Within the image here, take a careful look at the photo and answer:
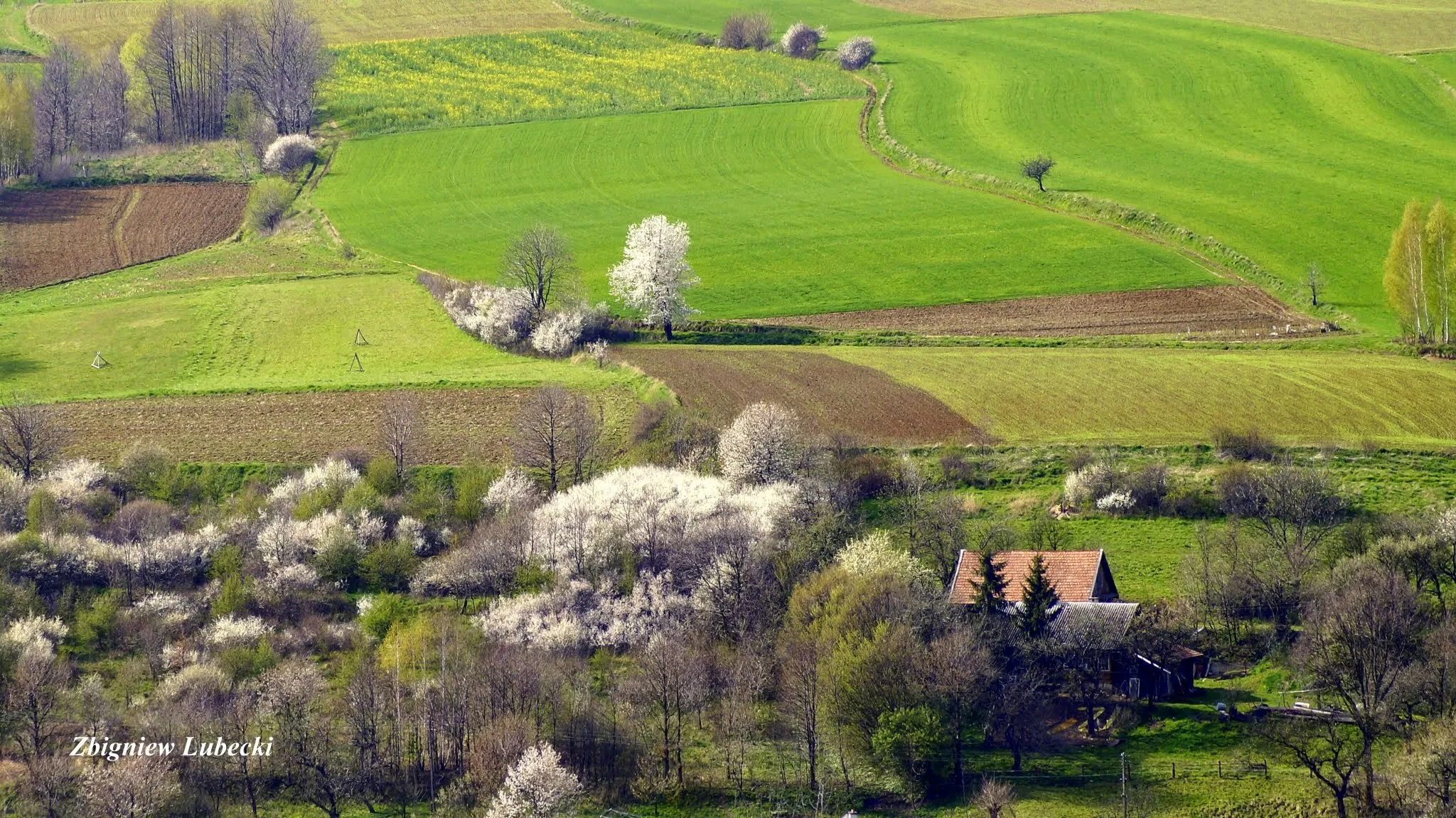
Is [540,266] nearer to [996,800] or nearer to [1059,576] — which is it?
[1059,576]

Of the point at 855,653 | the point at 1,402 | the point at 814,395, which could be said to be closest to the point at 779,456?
the point at 814,395

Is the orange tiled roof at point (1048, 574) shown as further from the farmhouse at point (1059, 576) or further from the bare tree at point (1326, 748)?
the bare tree at point (1326, 748)

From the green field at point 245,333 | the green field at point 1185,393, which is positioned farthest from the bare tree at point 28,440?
the green field at point 1185,393

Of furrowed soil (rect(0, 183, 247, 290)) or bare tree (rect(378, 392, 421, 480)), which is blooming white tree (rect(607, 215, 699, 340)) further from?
furrowed soil (rect(0, 183, 247, 290))

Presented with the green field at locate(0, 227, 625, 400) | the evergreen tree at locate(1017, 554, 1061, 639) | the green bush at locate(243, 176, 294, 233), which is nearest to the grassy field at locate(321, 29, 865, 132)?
the green bush at locate(243, 176, 294, 233)

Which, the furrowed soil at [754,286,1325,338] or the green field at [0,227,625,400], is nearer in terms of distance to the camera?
the green field at [0,227,625,400]

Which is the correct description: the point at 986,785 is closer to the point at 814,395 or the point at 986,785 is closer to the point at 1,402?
the point at 814,395

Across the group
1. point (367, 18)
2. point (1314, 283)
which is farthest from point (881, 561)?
point (367, 18)
